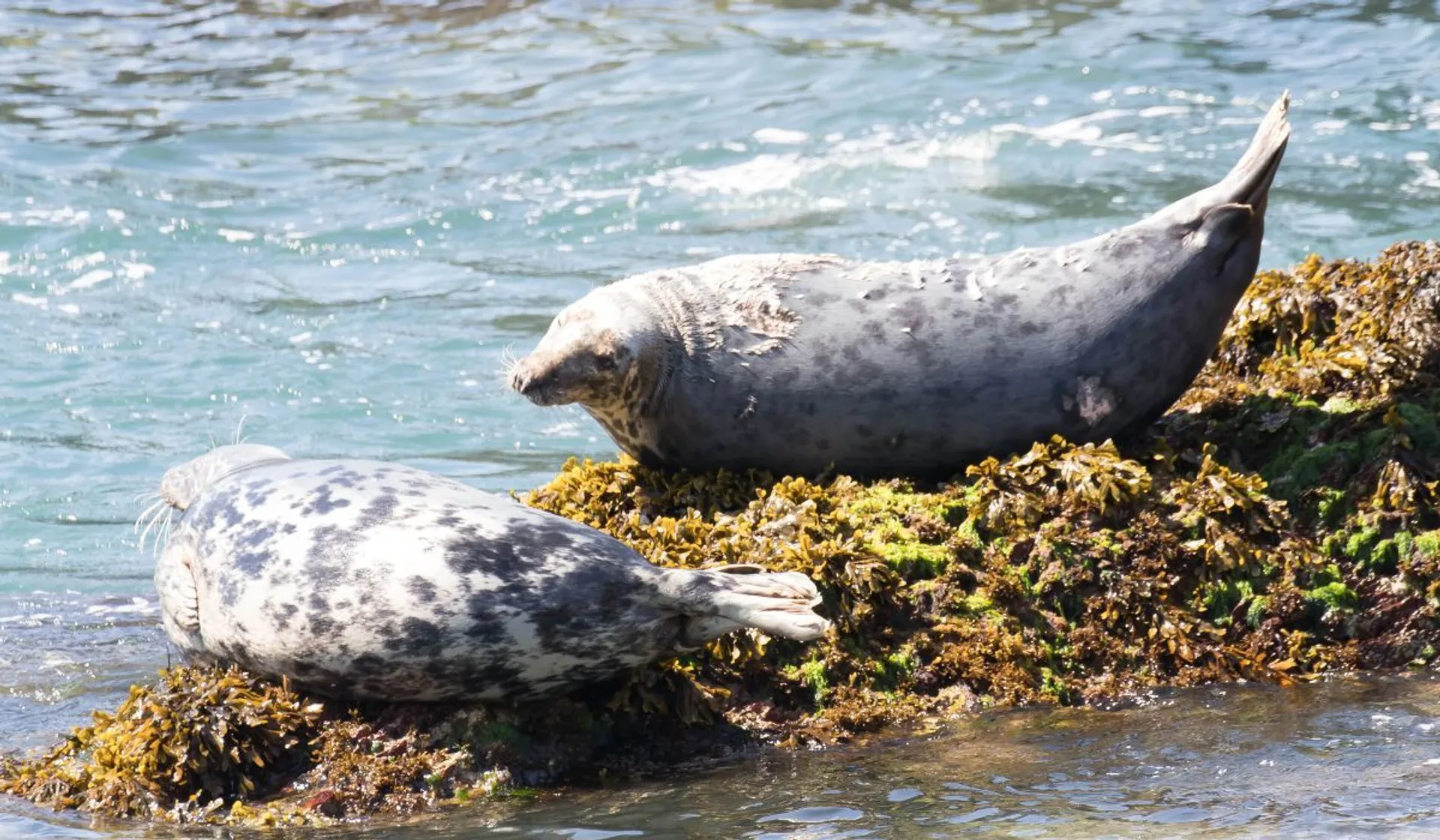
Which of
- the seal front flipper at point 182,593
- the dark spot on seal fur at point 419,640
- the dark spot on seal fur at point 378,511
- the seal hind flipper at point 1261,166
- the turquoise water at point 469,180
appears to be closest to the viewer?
the dark spot on seal fur at point 419,640

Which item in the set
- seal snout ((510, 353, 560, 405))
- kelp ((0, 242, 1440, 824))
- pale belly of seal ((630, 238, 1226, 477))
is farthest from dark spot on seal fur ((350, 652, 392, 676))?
pale belly of seal ((630, 238, 1226, 477))

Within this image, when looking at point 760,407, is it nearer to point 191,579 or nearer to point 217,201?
point 191,579

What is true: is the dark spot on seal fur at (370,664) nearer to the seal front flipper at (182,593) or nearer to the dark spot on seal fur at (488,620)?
the dark spot on seal fur at (488,620)

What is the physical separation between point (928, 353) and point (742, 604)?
1398mm

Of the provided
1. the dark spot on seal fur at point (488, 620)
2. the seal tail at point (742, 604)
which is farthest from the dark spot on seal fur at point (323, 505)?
the seal tail at point (742, 604)

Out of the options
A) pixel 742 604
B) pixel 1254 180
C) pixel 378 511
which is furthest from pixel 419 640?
pixel 1254 180

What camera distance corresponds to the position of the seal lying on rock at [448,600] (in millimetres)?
4176

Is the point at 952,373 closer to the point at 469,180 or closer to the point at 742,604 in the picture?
the point at 742,604

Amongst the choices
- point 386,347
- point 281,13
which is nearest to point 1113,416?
point 386,347

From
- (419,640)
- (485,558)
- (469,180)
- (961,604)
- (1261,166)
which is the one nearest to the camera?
(419,640)

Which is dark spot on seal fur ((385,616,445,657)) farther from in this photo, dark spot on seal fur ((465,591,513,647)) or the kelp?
the kelp

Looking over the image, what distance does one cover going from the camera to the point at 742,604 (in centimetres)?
423

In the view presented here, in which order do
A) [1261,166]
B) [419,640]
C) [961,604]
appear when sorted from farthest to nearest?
[1261,166] → [961,604] → [419,640]

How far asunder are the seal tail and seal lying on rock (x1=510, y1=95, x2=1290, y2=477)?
1.10 m
